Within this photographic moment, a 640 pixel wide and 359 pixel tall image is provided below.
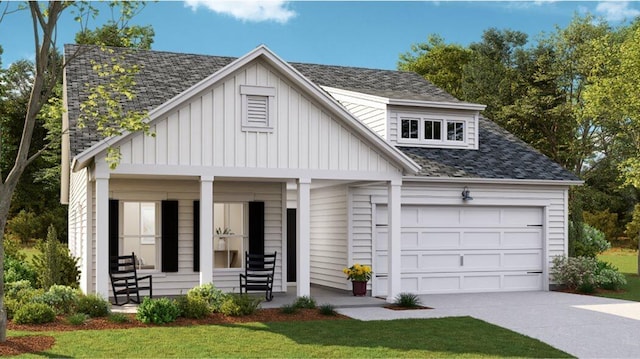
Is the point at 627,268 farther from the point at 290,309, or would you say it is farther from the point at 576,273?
the point at 290,309

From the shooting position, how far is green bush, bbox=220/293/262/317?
1301 cm

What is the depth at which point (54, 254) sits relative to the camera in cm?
1533

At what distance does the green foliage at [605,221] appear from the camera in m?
40.8

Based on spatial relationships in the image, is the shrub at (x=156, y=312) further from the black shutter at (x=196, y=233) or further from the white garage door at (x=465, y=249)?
the white garage door at (x=465, y=249)

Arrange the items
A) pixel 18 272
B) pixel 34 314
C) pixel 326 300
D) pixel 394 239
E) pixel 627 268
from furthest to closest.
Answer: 1. pixel 627 268
2. pixel 18 272
3. pixel 326 300
4. pixel 394 239
5. pixel 34 314

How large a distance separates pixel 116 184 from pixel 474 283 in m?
9.31

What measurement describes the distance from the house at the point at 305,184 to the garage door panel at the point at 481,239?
0.11 feet

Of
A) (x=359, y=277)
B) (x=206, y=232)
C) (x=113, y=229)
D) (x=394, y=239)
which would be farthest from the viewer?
(x=359, y=277)

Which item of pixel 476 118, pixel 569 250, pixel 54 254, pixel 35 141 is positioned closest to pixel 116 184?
pixel 54 254

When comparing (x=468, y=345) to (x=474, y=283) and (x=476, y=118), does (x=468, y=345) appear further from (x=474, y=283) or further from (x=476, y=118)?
(x=476, y=118)

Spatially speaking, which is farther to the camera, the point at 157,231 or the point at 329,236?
the point at 329,236

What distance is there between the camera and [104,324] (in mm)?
12047

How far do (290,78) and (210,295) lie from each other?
4565mm

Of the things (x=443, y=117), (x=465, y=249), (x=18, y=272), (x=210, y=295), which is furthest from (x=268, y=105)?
(x=18, y=272)
